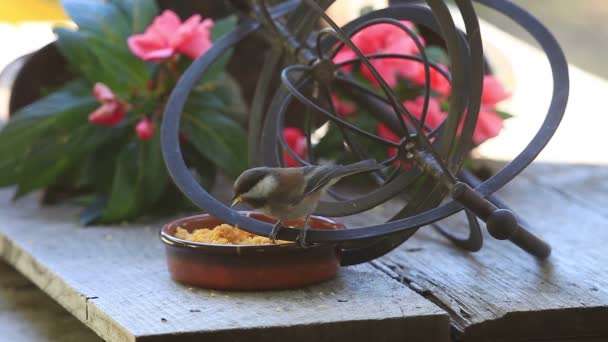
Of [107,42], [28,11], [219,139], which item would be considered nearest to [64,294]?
[219,139]

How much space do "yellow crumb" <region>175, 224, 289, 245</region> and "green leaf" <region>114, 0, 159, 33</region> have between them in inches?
32.7

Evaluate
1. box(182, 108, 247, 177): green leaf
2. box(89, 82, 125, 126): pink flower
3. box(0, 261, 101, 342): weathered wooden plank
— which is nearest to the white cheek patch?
box(0, 261, 101, 342): weathered wooden plank

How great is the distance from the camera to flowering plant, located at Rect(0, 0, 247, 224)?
7.40 feet

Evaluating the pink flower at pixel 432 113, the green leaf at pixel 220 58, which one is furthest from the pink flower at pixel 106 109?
the pink flower at pixel 432 113

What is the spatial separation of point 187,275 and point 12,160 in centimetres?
84

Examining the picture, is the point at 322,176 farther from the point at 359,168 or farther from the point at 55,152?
the point at 55,152

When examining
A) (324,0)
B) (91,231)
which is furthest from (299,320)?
(91,231)

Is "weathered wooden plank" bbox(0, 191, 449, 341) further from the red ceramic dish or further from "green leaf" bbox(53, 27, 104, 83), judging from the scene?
"green leaf" bbox(53, 27, 104, 83)

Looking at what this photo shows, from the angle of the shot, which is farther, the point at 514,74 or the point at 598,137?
the point at 514,74

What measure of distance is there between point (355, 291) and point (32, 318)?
2.36 feet

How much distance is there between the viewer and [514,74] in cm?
371

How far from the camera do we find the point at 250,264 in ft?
5.27

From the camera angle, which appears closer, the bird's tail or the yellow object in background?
the bird's tail

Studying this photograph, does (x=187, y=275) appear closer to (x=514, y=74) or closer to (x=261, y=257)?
(x=261, y=257)
